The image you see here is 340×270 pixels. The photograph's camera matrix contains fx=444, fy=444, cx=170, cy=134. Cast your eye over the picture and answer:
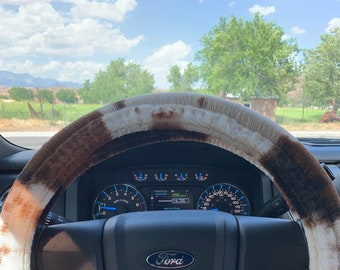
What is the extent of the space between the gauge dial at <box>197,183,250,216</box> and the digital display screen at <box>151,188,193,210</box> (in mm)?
88

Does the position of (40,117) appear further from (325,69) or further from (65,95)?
(325,69)

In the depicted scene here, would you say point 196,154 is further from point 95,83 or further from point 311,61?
point 311,61

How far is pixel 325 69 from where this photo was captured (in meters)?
3.74

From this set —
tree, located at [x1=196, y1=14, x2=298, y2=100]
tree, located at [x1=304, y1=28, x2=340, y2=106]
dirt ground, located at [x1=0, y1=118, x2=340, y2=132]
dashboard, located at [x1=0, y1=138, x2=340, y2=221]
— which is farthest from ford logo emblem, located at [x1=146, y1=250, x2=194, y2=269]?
tree, located at [x1=304, y1=28, x2=340, y2=106]

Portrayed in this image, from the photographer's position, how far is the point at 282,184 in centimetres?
91

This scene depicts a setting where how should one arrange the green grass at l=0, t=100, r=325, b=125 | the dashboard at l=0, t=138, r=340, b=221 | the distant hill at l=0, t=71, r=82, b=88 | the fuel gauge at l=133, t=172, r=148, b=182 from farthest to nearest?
the distant hill at l=0, t=71, r=82, b=88
the green grass at l=0, t=100, r=325, b=125
the fuel gauge at l=133, t=172, r=148, b=182
the dashboard at l=0, t=138, r=340, b=221

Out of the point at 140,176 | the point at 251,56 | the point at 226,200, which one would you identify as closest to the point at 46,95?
the point at 140,176

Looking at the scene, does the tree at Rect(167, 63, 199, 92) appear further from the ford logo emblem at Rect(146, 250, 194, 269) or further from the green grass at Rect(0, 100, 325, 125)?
the ford logo emblem at Rect(146, 250, 194, 269)

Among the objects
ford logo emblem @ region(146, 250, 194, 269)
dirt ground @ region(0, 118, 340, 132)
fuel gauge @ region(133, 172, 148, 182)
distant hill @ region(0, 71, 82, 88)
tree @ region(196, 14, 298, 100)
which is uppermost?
tree @ region(196, 14, 298, 100)

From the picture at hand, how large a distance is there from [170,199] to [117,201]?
344 millimetres

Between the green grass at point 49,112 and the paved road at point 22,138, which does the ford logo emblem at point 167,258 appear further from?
the paved road at point 22,138

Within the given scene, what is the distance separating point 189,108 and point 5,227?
447 millimetres

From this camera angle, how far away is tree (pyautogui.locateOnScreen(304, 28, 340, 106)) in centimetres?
366

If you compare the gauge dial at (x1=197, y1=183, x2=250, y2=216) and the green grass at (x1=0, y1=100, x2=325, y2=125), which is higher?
the green grass at (x1=0, y1=100, x2=325, y2=125)
